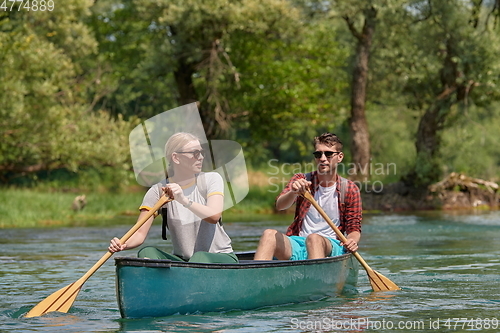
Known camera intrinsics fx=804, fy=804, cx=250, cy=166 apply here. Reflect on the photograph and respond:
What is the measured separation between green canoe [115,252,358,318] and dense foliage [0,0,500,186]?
12.6 metres

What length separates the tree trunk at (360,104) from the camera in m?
24.5

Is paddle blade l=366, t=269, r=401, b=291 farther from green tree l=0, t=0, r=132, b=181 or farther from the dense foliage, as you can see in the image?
the dense foliage

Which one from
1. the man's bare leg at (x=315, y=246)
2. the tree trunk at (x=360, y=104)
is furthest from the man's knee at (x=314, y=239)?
the tree trunk at (x=360, y=104)

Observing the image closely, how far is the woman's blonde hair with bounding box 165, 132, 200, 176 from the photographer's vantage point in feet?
19.6

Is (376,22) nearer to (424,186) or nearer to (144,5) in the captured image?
(424,186)

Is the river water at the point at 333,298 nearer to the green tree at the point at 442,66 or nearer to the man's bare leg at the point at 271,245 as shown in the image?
the man's bare leg at the point at 271,245

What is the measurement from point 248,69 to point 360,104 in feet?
13.0

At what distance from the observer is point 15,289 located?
27.1ft

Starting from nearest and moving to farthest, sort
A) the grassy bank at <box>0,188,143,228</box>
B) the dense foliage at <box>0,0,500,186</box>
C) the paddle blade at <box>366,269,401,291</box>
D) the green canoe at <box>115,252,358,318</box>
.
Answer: the green canoe at <box>115,252,358,318</box>
the paddle blade at <box>366,269,401,291</box>
the grassy bank at <box>0,188,143,228</box>
the dense foliage at <box>0,0,500,186</box>

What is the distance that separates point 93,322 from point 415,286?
350 centimetres

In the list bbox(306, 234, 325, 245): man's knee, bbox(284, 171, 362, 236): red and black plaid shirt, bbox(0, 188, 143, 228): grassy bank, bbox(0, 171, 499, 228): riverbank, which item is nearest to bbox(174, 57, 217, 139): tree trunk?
bbox(0, 171, 499, 228): riverbank

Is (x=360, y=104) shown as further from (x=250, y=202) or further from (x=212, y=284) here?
(x=212, y=284)

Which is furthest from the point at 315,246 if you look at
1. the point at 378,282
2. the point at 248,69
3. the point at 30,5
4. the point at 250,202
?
the point at 248,69

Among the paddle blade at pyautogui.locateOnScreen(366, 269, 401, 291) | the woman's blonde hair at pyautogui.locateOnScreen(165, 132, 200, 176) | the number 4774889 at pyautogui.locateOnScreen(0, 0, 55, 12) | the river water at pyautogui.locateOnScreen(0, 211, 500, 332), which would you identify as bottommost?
the river water at pyautogui.locateOnScreen(0, 211, 500, 332)
